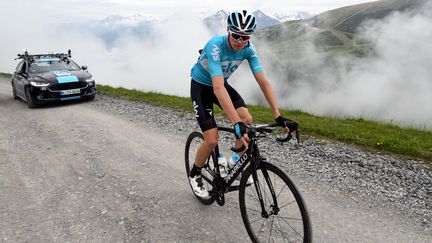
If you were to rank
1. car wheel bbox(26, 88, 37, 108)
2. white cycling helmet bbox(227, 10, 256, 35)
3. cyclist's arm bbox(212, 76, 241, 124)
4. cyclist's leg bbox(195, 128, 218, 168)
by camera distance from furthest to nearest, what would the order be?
1. car wheel bbox(26, 88, 37, 108)
2. cyclist's leg bbox(195, 128, 218, 168)
3. white cycling helmet bbox(227, 10, 256, 35)
4. cyclist's arm bbox(212, 76, 241, 124)

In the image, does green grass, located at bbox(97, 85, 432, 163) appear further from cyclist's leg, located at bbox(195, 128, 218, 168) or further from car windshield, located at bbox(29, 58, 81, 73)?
car windshield, located at bbox(29, 58, 81, 73)

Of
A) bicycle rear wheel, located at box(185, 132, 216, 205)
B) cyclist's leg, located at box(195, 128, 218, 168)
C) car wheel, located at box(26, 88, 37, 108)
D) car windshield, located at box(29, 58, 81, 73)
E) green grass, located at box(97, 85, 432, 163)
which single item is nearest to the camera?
cyclist's leg, located at box(195, 128, 218, 168)

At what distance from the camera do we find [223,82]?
484 cm

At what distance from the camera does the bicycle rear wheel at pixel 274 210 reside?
3977 millimetres

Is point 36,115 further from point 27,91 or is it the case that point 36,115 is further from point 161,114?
point 161,114

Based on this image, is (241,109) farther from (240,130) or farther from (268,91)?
(240,130)

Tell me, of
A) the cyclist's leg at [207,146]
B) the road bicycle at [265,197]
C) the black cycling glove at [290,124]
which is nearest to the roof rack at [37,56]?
the cyclist's leg at [207,146]

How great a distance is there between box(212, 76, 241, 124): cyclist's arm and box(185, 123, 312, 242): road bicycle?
0.97ft

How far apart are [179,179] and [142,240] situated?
226cm

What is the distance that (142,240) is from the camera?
495cm

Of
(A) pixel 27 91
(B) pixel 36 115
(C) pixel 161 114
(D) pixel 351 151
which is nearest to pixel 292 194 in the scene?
(D) pixel 351 151

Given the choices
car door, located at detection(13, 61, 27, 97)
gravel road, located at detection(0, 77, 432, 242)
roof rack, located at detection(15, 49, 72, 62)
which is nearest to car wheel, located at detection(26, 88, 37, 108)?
car door, located at detection(13, 61, 27, 97)

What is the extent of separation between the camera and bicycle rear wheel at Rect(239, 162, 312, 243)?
398cm

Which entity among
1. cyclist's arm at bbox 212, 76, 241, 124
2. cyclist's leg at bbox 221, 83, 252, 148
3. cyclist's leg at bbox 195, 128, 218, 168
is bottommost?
cyclist's leg at bbox 195, 128, 218, 168
